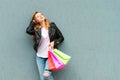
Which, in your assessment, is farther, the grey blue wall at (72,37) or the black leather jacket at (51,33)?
the grey blue wall at (72,37)

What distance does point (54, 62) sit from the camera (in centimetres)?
403

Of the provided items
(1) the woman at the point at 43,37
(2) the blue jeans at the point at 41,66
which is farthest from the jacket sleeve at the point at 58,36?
(2) the blue jeans at the point at 41,66

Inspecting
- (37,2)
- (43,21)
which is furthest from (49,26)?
(37,2)

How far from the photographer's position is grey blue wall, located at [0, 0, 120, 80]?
4.21m

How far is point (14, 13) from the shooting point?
4211mm

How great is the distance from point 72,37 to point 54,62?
1.62 feet

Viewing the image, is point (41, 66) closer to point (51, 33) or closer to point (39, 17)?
point (51, 33)

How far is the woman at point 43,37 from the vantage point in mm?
4090

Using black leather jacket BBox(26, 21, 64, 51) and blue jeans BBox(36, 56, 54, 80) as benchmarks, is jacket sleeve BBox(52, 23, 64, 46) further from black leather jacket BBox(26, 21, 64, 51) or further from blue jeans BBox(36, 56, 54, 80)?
blue jeans BBox(36, 56, 54, 80)

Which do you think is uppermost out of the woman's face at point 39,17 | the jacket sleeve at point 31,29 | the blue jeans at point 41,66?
the woman's face at point 39,17

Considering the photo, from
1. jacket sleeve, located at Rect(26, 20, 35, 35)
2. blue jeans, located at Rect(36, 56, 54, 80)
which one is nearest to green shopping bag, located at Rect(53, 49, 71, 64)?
blue jeans, located at Rect(36, 56, 54, 80)

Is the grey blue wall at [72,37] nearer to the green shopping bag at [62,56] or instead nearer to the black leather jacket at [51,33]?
the black leather jacket at [51,33]

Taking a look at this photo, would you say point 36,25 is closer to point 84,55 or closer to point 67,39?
point 67,39

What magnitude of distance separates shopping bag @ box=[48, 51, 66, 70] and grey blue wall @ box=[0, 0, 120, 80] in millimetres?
288
